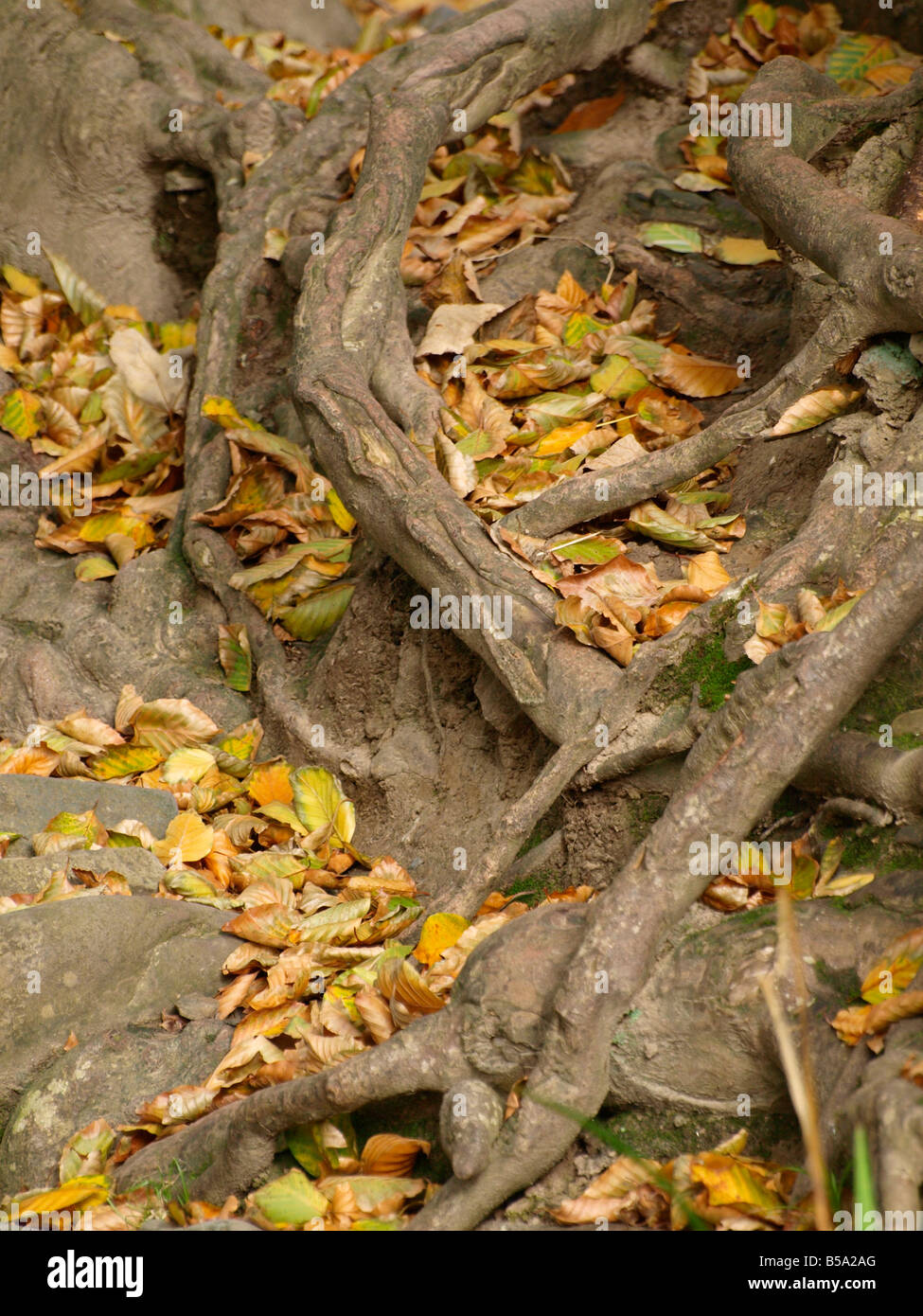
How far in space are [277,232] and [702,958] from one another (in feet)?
11.9

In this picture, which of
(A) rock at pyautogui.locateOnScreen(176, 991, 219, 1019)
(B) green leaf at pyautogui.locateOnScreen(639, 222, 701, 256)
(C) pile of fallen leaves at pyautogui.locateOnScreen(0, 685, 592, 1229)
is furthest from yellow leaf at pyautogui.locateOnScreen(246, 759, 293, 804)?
(B) green leaf at pyautogui.locateOnScreen(639, 222, 701, 256)

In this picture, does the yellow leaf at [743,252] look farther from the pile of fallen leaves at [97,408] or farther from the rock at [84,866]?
the rock at [84,866]

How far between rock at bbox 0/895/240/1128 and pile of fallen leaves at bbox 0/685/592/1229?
5 centimetres

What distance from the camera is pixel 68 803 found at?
10.7 ft

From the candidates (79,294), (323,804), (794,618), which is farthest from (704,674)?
(79,294)

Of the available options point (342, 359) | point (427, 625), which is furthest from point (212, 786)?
point (342, 359)

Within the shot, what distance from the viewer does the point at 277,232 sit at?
468 centimetres

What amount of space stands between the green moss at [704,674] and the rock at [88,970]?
121cm

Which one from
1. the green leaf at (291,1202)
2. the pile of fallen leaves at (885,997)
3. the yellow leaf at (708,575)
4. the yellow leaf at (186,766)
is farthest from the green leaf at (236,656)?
the pile of fallen leaves at (885,997)

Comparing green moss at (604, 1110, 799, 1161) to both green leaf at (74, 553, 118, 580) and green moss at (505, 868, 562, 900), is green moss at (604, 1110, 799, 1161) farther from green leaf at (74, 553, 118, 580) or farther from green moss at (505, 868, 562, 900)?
green leaf at (74, 553, 118, 580)

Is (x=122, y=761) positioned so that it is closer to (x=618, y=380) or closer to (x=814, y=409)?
(x=618, y=380)

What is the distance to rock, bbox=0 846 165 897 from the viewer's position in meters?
2.87

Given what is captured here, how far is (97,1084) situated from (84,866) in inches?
24.3
